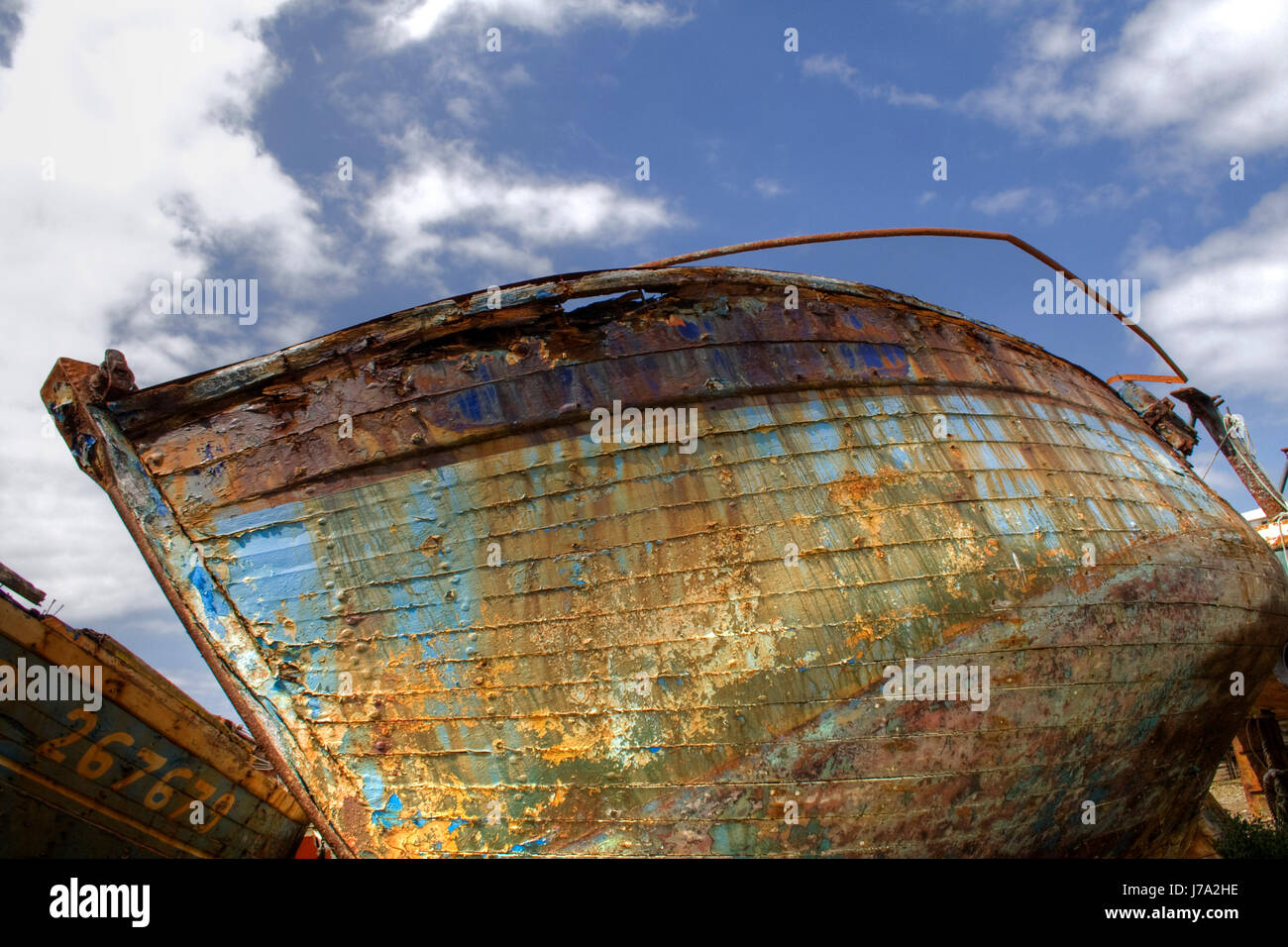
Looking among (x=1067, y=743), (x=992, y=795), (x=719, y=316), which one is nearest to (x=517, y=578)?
(x=719, y=316)

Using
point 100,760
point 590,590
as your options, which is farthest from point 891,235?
point 100,760

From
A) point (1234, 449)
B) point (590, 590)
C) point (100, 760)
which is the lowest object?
point (100, 760)

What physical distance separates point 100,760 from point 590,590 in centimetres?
446

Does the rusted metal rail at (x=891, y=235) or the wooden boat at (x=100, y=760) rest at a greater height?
the rusted metal rail at (x=891, y=235)

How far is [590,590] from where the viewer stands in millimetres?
3512

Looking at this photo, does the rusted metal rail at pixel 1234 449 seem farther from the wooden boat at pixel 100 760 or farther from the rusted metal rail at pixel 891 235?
the wooden boat at pixel 100 760

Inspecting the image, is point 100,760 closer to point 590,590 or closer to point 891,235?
point 590,590

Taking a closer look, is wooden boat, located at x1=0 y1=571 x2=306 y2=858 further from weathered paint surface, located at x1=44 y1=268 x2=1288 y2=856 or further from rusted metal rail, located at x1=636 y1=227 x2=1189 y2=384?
rusted metal rail, located at x1=636 y1=227 x2=1189 y2=384

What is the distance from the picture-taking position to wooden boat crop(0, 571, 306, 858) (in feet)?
16.7

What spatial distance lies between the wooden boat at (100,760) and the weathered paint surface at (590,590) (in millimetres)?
2344

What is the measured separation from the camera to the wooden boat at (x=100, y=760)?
508 centimetres

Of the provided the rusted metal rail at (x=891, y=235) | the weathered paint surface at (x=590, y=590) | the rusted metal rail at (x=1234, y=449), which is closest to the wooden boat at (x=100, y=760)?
the weathered paint surface at (x=590, y=590)
